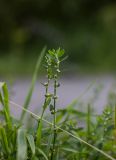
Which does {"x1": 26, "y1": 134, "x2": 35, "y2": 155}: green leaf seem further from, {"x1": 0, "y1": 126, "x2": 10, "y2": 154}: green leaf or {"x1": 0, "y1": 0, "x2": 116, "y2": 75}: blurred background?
{"x1": 0, "y1": 0, "x2": 116, "y2": 75}: blurred background

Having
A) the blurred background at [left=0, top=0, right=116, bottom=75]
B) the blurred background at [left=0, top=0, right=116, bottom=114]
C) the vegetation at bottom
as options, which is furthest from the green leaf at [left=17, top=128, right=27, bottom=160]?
the blurred background at [left=0, top=0, right=116, bottom=75]

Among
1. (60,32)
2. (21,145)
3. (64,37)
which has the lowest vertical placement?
(21,145)

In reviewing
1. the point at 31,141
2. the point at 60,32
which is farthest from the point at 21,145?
the point at 60,32

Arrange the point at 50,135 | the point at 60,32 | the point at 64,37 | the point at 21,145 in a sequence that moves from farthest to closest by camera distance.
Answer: the point at 60,32 < the point at 64,37 < the point at 50,135 < the point at 21,145

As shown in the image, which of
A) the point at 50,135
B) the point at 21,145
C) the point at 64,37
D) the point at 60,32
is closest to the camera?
the point at 21,145

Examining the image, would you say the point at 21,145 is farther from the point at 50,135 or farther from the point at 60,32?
the point at 60,32

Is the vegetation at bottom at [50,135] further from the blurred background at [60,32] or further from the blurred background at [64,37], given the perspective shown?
the blurred background at [60,32]

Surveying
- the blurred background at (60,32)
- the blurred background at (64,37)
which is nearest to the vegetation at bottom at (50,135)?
the blurred background at (64,37)
